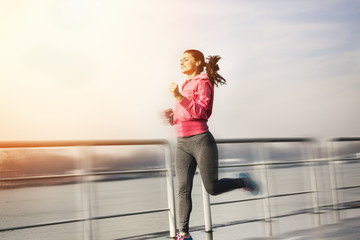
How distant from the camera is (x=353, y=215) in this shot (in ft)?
19.8

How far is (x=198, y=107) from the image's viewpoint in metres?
3.74

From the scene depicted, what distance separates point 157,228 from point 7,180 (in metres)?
2.90

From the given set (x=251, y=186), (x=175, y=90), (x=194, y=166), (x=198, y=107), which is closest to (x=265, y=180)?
(x=251, y=186)

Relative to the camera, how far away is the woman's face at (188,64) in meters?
4.02

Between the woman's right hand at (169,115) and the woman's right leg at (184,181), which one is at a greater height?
the woman's right hand at (169,115)

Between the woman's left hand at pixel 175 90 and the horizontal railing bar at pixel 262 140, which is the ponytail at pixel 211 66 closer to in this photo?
the woman's left hand at pixel 175 90

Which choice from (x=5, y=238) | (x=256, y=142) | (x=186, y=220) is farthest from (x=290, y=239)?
(x=5, y=238)

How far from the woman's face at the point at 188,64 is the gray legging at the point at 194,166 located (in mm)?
500

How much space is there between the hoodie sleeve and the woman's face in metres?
0.20

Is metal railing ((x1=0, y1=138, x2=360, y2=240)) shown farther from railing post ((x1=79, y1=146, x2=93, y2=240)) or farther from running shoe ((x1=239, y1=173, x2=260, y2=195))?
running shoe ((x1=239, y1=173, x2=260, y2=195))

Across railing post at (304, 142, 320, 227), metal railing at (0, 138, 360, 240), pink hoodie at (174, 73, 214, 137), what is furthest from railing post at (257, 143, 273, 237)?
pink hoodie at (174, 73, 214, 137)

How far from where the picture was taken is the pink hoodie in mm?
3811

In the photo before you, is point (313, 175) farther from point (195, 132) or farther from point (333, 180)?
point (195, 132)

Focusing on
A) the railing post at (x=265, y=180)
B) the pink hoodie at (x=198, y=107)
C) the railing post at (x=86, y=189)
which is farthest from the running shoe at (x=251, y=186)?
the railing post at (x=265, y=180)
